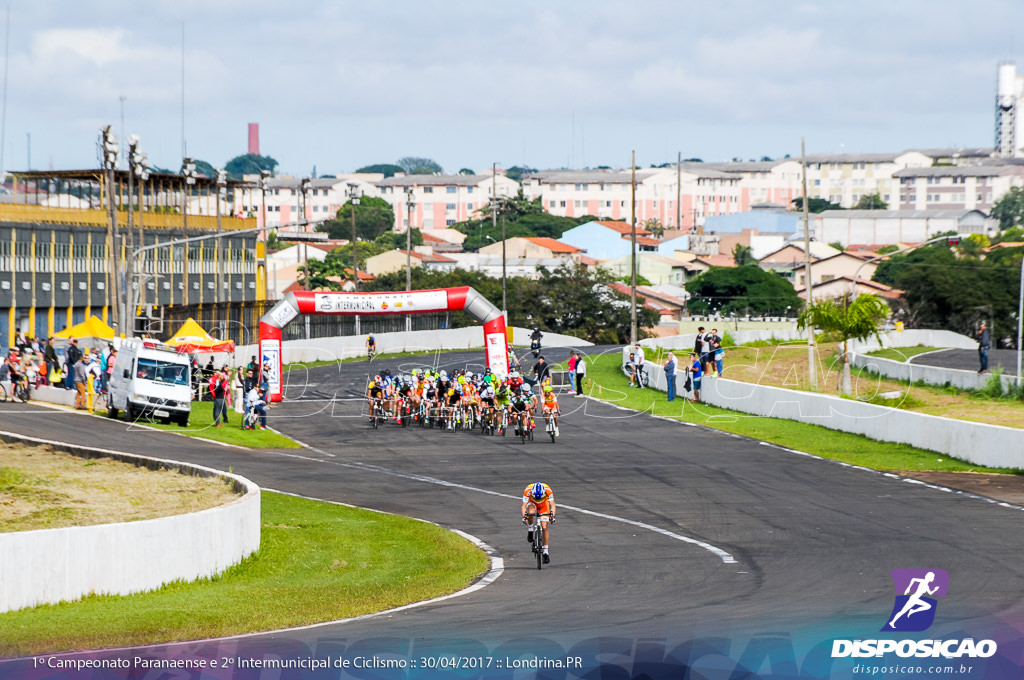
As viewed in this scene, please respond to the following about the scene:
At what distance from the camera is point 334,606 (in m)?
15.4

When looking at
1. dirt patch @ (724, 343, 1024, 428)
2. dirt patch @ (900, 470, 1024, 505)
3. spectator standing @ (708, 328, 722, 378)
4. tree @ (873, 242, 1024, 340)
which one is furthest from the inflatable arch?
tree @ (873, 242, 1024, 340)

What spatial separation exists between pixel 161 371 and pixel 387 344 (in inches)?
1315

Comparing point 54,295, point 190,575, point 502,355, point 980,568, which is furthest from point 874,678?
point 54,295

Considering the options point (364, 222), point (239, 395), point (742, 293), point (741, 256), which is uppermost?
point (364, 222)

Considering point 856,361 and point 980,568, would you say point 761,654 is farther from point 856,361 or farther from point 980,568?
point 856,361

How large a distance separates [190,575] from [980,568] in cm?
1031

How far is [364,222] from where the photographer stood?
7367 inches

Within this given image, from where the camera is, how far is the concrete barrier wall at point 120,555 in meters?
14.6

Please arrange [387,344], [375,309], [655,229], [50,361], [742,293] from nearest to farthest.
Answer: [50,361], [375,309], [387,344], [742,293], [655,229]

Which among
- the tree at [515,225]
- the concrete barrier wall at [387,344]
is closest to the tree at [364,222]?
the tree at [515,225]

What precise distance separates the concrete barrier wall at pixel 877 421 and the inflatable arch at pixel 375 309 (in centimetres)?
683

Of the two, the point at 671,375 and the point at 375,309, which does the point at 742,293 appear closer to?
the point at 375,309

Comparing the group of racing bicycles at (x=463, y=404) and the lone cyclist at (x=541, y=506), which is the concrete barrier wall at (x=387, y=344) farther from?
the lone cyclist at (x=541, y=506)

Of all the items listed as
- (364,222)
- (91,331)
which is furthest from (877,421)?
(364,222)
